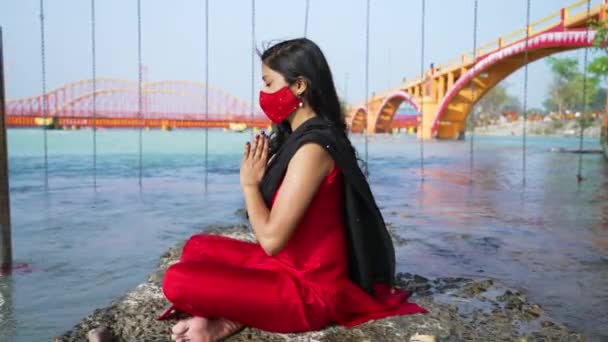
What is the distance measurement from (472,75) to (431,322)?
1795 centimetres

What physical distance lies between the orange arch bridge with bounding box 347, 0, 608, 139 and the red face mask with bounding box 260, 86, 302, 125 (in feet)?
49.4

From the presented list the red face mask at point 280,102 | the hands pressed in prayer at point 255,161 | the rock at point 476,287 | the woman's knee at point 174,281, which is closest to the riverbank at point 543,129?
the rock at point 476,287

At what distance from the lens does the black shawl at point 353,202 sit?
5.47ft

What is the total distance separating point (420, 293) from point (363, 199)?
1035mm

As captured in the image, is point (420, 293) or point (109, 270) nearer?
point (420, 293)

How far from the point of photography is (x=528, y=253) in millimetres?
4348

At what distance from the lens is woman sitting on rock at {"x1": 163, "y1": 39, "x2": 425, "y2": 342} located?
165 centimetres

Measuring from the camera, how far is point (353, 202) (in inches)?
69.8

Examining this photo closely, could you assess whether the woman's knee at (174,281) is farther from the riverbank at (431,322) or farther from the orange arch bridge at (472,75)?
the orange arch bridge at (472,75)

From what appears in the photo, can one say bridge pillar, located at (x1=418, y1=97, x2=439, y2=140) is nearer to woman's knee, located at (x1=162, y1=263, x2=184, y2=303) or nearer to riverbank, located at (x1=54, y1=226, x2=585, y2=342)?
riverbank, located at (x1=54, y1=226, x2=585, y2=342)

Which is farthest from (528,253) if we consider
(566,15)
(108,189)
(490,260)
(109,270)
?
(566,15)

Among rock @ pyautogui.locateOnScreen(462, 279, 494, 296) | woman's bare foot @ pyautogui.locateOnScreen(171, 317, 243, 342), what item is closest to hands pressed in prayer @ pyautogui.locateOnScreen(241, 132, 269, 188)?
woman's bare foot @ pyautogui.locateOnScreen(171, 317, 243, 342)

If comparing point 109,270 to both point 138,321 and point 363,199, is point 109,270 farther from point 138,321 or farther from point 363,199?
point 363,199

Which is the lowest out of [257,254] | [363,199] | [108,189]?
[108,189]
